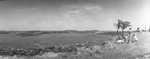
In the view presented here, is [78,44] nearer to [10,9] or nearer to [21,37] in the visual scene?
[21,37]

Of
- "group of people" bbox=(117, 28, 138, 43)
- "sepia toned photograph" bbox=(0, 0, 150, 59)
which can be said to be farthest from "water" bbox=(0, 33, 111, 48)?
"group of people" bbox=(117, 28, 138, 43)

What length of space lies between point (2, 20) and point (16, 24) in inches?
18.3

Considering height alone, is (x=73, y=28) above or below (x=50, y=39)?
above

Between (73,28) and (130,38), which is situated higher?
(73,28)

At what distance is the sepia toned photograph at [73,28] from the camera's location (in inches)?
153

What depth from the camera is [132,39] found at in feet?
13.0

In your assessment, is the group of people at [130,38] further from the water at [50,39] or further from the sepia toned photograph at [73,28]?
the water at [50,39]

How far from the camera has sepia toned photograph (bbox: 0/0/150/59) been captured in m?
3.88

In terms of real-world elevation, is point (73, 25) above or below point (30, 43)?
above

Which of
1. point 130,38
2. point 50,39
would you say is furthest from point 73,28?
point 130,38

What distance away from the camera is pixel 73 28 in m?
3.97

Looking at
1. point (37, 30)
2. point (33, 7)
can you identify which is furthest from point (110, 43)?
point (33, 7)

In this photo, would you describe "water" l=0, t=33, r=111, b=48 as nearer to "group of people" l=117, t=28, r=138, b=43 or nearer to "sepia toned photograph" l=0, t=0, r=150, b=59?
"sepia toned photograph" l=0, t=0, r=150, b=59

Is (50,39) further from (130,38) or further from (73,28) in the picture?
(130,38)
